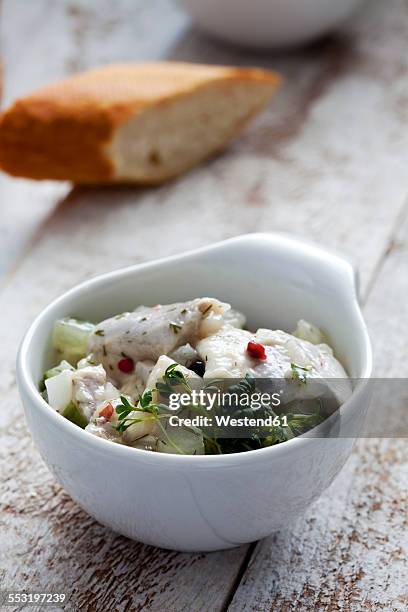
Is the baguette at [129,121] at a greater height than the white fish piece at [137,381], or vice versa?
the white fish piece at [137,381]

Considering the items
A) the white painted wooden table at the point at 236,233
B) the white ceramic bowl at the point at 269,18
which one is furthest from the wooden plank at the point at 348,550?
the white ceramic bowl at the point at 269,18

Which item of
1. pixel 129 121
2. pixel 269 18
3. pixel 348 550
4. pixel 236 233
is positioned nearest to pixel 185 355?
pixel 348 550

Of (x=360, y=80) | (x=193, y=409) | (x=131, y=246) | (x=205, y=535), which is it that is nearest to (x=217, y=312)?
(x=193, y=409)

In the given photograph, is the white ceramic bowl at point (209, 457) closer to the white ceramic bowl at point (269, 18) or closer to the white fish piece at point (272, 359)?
the white fish piece at point (272, 359)

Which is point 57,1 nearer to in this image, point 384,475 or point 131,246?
point 131,246

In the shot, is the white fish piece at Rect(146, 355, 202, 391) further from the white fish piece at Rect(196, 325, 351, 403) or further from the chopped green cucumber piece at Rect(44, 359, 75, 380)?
the chopped green cucumber piece at Rect(44, 359, 75, 380)

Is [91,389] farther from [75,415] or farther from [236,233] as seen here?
[236,233]
